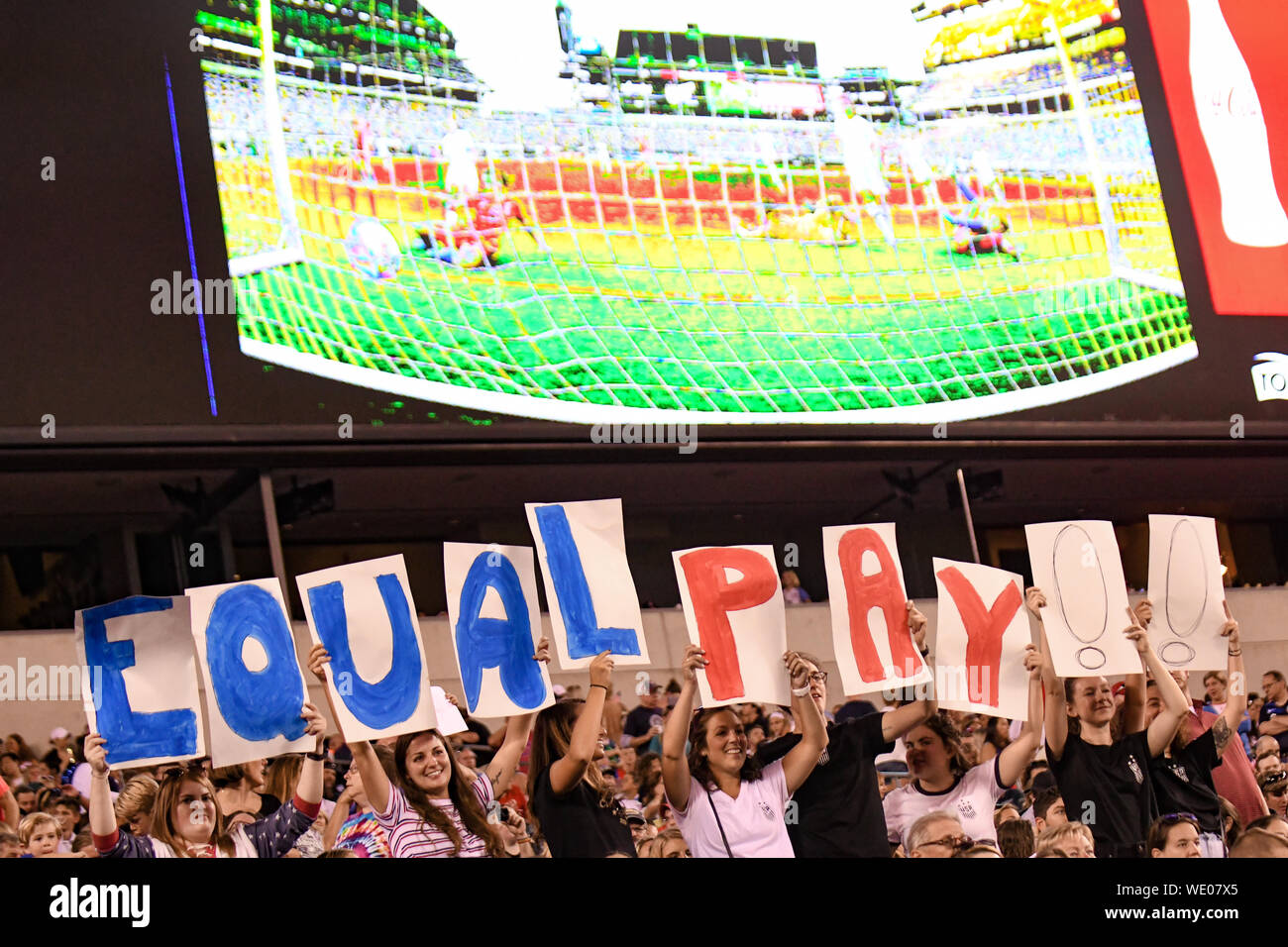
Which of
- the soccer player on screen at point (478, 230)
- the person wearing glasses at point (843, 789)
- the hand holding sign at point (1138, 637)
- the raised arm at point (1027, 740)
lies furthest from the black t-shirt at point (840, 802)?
the soccer player on screen at point (478, 230)

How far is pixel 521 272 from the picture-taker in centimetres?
396

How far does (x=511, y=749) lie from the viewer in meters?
3.30

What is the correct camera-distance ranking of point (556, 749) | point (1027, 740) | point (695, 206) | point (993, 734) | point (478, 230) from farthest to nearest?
point (695, 206) → point (993, 734) → point (478, 230) → point (1027, 740) → point (556, 749)

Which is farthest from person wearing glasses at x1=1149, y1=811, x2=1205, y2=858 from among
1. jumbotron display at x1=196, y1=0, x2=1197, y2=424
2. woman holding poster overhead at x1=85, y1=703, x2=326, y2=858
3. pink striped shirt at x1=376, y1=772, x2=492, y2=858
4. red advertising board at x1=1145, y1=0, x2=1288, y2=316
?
woman holding poster overhead at x1=85, y1=703, x2=326, y2=858

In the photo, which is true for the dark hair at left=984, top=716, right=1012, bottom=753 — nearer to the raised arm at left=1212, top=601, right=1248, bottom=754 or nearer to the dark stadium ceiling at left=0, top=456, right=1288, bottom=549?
the raised arm at left=1212, top=601, right=1248, bottom=754

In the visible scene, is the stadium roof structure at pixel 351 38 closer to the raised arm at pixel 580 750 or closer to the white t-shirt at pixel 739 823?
the raised arm at pixel 580 750

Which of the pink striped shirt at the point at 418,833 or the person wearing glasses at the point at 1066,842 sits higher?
the pink striped shirt at the point at 418,833

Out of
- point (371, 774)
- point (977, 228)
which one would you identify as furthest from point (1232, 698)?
point (371, 774)

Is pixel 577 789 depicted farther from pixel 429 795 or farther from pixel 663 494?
pixel 663 494

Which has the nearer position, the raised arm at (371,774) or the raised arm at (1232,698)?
the raised arm at (371,774)

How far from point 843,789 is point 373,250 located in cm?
182

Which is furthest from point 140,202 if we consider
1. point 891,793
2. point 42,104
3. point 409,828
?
point 891,793

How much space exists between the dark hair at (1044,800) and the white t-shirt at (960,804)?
0.24m

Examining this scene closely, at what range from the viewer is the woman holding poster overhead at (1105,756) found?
3.57m
